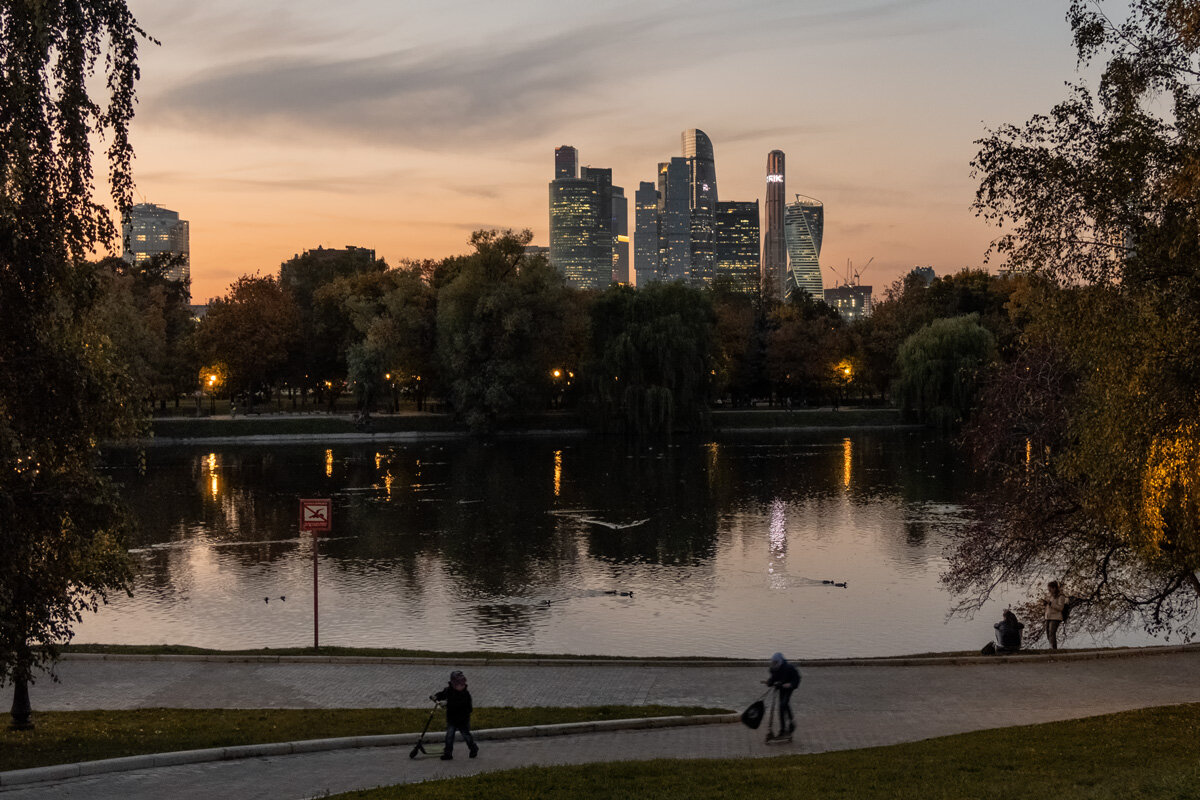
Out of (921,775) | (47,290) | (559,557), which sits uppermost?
(47,290)

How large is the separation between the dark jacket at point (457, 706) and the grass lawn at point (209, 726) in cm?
166

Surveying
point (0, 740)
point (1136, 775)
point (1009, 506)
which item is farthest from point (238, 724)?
point (1009, 506)

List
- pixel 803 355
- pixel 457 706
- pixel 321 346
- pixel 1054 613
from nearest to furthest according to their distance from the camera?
pixel 457 706 < pixel 1054 613 < pixel 321 346 < pixel 803 355

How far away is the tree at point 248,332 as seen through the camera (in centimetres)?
10356

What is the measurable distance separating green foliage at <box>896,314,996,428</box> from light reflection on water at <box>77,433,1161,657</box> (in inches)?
992

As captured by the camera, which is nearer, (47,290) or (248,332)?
(47,290)

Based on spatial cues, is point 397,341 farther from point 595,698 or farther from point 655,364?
point 595,698

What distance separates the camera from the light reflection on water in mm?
29750

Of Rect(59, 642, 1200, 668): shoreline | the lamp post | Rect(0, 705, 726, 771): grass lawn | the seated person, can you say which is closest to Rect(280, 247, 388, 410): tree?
Rect(59, 642, 1200, 668): shoreline

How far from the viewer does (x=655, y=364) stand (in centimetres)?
9538

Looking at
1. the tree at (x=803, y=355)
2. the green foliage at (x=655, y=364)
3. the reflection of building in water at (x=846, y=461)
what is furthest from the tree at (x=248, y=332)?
the reflection of building in water at (x=846, y=461)

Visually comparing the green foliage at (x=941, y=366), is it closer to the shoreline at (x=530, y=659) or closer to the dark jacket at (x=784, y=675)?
the shoreline at (x=530, y=659)

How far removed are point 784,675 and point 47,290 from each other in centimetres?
1129

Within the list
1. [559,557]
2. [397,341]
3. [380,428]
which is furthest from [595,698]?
[397,341]
